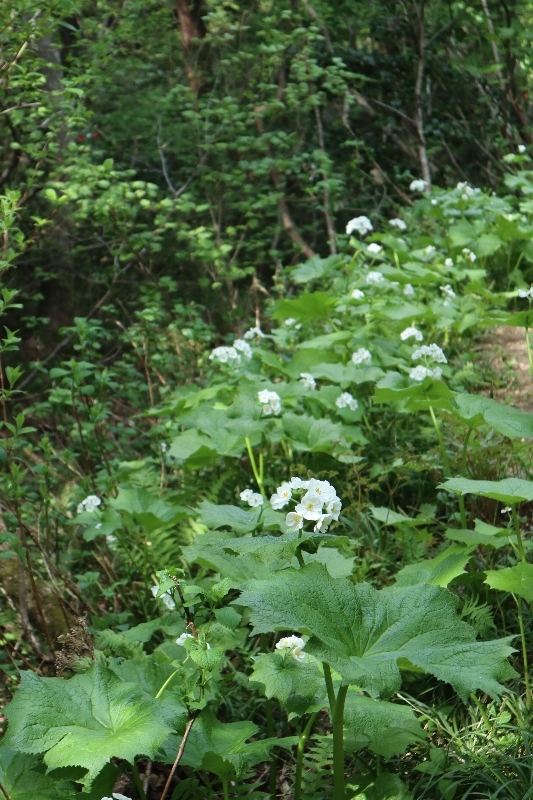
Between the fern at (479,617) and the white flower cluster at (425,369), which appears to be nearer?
the fern at (479,617)

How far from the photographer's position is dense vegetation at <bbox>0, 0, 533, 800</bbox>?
1.79 metres

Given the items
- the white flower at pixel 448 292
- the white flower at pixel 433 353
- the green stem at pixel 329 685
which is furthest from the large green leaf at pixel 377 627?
the white flower at pixel 448 292

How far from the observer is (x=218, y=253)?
249 inches

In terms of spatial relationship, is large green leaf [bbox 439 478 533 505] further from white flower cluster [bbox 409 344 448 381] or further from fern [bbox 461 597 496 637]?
white flower cluster [bbox 409 344 448 381]

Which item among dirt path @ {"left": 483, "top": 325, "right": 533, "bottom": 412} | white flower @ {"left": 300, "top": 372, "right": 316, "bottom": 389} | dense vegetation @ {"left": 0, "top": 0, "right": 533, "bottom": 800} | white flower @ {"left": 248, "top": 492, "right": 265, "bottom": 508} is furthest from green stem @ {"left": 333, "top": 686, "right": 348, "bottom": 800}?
dirt path @ {"left": 483, "top": 325, "right": 533, "bottom": 412}

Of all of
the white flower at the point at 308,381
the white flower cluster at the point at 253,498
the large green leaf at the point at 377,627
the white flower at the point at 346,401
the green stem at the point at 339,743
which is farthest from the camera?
the white flower at the point at 308,381

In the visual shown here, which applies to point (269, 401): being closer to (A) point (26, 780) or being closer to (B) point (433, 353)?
(B) point (433, 353)

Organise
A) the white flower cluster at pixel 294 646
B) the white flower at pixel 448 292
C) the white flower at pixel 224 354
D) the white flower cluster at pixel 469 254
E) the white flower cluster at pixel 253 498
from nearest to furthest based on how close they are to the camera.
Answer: the white flower cluster at pixel 294 646 → the white flower cluster at pixel 253 498 → the white flower at pixel 224 354 → the white flower at pixel 448 292 → the white flower cluster at pixel 469 254

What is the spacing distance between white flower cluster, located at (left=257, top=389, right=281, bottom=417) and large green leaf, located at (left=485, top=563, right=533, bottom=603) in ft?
4.85

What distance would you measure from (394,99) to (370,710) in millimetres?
9010

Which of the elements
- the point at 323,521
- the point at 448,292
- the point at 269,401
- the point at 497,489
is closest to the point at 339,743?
the point at 323,521

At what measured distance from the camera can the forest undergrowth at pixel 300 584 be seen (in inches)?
68.1

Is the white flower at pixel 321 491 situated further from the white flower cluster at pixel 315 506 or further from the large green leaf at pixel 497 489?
the large green leaf at pixel 497 489

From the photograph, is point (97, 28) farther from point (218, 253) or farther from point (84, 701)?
point (84, 701)
